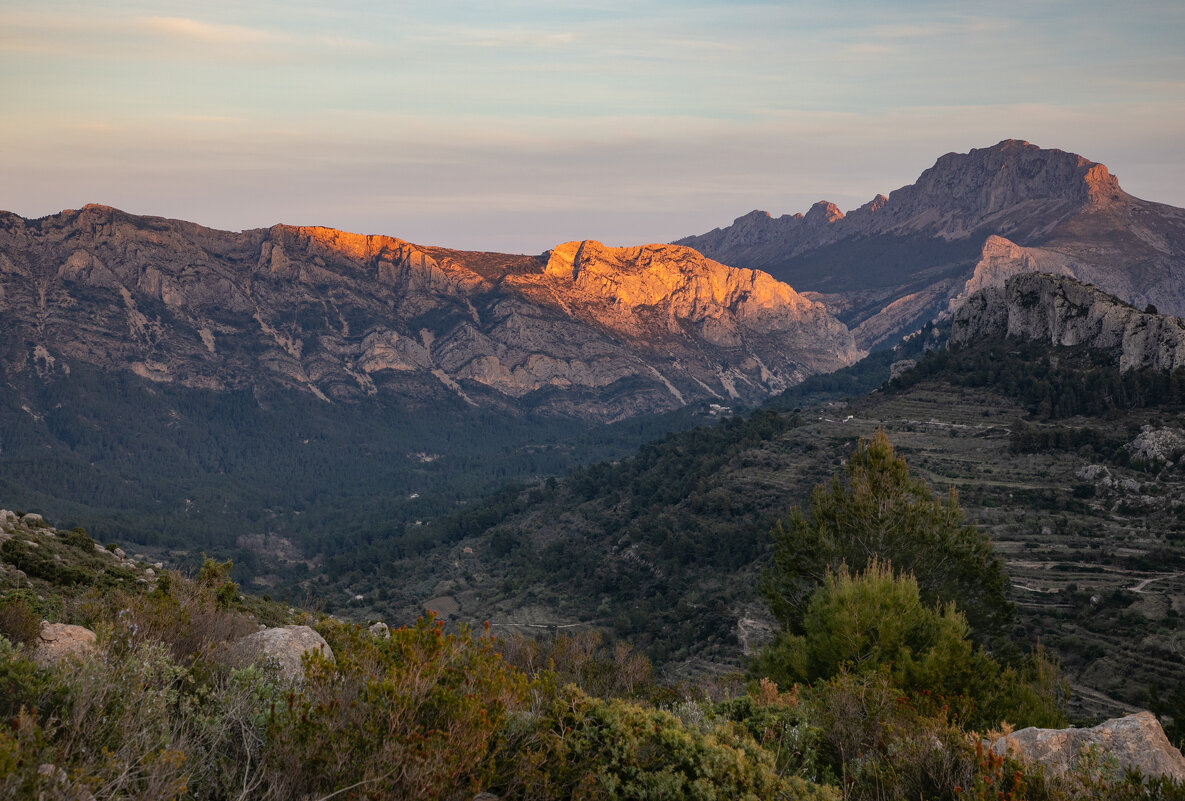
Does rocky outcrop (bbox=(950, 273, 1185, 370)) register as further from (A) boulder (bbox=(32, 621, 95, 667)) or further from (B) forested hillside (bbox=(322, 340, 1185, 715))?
(A) boulder (bbox=(32, 621, 95, 667))

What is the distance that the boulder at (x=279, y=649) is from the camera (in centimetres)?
1429

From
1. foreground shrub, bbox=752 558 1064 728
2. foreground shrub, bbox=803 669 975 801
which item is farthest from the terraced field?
foreground shrub, bbox=803 669 975 801

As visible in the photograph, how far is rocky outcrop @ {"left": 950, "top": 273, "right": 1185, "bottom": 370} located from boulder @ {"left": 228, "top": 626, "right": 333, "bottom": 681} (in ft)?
300

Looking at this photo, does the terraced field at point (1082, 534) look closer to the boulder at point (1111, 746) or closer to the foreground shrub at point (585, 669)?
the foreground shrub at point (585, 669)

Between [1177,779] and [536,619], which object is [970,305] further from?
[1177,779]

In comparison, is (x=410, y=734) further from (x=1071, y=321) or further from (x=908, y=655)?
(x=1071, y=321)

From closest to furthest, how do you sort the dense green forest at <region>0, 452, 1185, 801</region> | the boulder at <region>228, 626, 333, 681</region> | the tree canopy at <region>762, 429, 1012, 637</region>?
1. the dense green forest at <region>0, 452, 1185, 801</region>
2. the boulder at <region>228, 626, 333, 681</region>
3. the tree canopy at <region>762, 429, 1012, 637</region>

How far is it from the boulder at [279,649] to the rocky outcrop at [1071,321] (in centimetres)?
9137

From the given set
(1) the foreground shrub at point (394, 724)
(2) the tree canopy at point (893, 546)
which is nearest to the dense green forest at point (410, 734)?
(1) the foreground shrub at point (394, 724)

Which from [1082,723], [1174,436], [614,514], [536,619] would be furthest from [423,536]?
[1082,723]

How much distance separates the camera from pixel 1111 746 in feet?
45.1

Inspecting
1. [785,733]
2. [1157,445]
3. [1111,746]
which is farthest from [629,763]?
[1157,445]

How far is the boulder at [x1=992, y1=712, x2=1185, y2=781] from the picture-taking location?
13406mm

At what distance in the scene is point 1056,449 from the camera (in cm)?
8069
